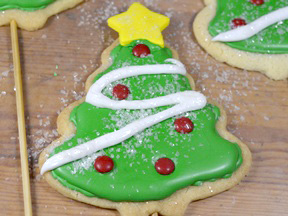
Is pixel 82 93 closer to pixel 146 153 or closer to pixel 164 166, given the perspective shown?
pixel 146 153

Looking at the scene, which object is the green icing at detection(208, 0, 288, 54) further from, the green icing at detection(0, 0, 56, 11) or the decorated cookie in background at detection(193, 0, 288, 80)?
the green icing at detection(0, 0, 56, 11)

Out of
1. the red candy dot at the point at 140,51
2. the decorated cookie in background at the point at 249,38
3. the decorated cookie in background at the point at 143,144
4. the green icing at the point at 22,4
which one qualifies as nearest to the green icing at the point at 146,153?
the decorated cookie in background at the point at 143,144

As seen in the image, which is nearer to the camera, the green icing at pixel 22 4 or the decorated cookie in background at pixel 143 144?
the decorated cookie in background at pixel 143 144

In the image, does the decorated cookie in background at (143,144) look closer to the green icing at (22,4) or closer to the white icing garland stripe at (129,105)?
the white icing garland stripe at (129,105)

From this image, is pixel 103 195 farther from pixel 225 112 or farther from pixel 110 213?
pixel 225 112

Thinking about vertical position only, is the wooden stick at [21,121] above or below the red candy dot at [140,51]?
below

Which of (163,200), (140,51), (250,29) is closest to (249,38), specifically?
(250,29)

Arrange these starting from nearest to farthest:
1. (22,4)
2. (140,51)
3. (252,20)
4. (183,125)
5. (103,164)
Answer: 1. (103,164)
2. (183,125)
3. (140,51)
4. (22,4)
5. (252,20)
